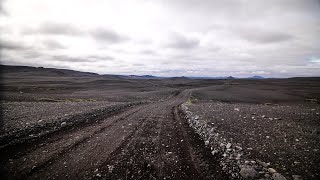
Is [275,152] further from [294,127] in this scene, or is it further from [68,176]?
[68,176]

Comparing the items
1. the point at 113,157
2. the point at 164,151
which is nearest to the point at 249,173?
the point at 164,151

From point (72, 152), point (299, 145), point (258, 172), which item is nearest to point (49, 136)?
point (72, 152)

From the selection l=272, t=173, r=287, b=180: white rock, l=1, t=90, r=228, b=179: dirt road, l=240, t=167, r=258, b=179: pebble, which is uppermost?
l=272, t=173, r=287, b=180: white rock

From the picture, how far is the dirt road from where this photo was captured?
658cm

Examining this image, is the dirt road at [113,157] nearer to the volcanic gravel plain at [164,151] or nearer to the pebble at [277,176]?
the volcanic gravel plain at [164,151]

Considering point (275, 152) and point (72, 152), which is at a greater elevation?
point (275, 152)

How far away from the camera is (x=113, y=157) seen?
783cm

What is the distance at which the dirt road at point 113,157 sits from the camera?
21.6ft

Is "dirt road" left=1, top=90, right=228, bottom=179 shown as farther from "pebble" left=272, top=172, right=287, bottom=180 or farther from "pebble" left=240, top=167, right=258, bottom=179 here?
"pebble" left=272, top=172, right=287, bottom=180

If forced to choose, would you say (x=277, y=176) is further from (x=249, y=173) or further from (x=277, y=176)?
(x=249, y=173)

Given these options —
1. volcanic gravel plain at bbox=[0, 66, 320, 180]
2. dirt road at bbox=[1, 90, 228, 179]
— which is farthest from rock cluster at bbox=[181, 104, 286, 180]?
dirt road at bbox=[1, 90, 228, 179]

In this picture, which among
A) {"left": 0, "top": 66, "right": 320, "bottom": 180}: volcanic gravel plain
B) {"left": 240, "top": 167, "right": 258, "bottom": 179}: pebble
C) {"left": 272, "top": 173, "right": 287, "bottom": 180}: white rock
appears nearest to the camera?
{"left": 272, "top": 173, "right": 287, "bottom": 180}: white rock

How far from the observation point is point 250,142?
28.4 feet

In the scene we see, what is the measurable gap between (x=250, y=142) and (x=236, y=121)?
4207 mm
